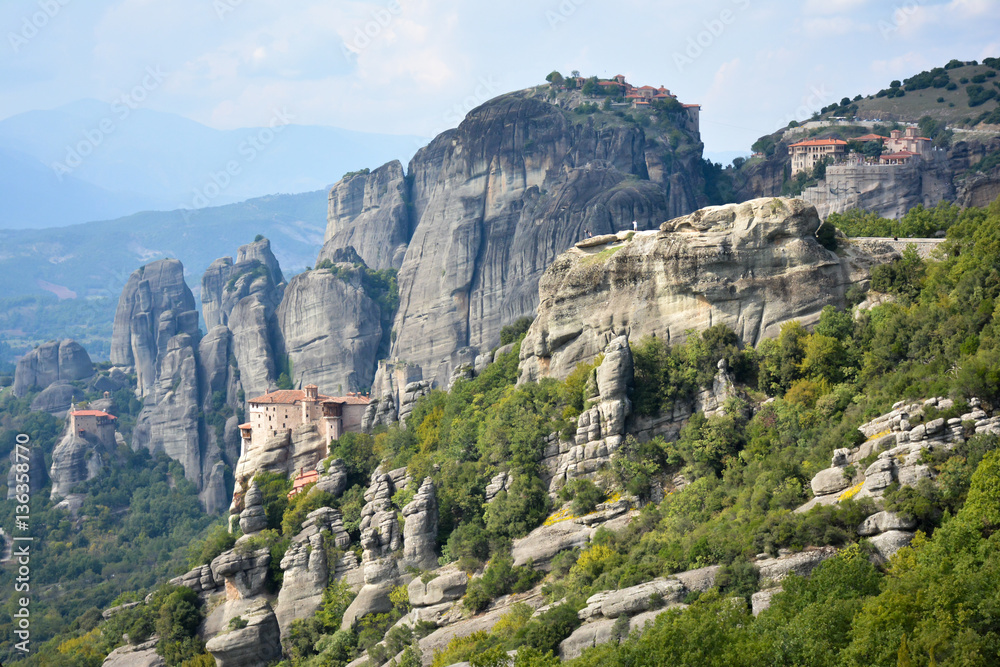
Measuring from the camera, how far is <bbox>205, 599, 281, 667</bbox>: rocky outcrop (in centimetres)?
5462

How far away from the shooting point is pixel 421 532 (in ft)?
176

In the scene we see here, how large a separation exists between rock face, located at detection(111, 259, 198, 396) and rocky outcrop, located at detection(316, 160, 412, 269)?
20961 mm

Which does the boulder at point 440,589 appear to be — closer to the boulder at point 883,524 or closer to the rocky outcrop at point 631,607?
the rocky outcrop at point 631,607

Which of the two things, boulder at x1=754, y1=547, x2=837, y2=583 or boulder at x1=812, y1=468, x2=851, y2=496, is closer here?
boulder at x1=754, y1=547, x2=837, y2=583

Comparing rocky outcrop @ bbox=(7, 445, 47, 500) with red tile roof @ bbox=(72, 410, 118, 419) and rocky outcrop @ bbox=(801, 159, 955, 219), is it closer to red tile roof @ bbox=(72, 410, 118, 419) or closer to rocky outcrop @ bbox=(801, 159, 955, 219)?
red tile roof @ bbox=(72, 410, 118, 419)

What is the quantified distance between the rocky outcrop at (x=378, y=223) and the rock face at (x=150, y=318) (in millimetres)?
20961

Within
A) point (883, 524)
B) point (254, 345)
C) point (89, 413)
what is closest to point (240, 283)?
point (254, 345)

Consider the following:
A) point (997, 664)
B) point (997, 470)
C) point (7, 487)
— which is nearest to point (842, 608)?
point (997, 664)

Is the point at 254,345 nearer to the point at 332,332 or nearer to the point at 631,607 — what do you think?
the point at 332,332

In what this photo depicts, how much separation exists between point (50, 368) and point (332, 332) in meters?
42.3

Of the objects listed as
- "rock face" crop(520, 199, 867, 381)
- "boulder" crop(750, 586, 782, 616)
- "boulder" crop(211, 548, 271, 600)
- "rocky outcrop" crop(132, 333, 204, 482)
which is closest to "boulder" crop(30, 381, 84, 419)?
"rocky outcrop" crop(132, 333, 204, 482)

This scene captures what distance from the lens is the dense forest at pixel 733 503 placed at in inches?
1302

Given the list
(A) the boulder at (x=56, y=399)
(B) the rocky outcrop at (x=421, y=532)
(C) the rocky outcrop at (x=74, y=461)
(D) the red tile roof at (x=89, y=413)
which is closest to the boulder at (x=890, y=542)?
(B) the rocky outcrop at (x=421, y=532)

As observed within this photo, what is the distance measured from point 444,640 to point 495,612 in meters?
2.12
